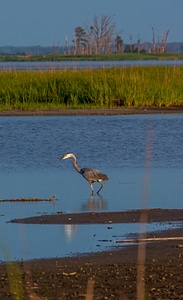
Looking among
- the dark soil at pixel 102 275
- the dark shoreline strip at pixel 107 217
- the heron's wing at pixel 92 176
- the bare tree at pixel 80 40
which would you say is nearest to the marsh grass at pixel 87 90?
the heron's wing at pixel 92 176

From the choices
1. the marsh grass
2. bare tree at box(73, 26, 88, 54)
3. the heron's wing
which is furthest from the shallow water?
bare tree at box(73, 26, 88, 54)

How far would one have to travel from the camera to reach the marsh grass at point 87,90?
30.2m

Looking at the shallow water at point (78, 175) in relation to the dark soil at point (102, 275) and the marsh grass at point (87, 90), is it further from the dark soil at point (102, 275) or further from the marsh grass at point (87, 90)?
the marsh grass at point (87, 90)

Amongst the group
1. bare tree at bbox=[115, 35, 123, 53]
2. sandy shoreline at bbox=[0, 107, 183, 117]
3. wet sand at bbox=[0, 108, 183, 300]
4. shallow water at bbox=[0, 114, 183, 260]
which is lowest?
bare tree at bbox=[115, 35, 123, 53]

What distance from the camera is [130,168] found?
1577 centimetres

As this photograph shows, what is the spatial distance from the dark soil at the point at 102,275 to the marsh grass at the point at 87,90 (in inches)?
821

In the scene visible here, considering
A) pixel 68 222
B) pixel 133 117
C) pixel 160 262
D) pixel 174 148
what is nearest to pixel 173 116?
pixel 133 117

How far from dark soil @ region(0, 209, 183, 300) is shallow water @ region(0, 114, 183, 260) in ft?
0.93

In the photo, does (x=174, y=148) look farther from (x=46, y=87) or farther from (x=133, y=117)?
(x=46, y=87)

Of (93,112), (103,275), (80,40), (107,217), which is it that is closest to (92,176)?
(107,217)

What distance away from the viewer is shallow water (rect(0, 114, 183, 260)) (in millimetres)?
9422

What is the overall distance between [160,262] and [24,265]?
1.09m

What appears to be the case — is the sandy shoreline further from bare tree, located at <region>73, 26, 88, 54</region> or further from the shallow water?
bare tree, located at <region>73, 26, 88, 54</region>

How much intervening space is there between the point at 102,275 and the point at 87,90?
23.2 meters
